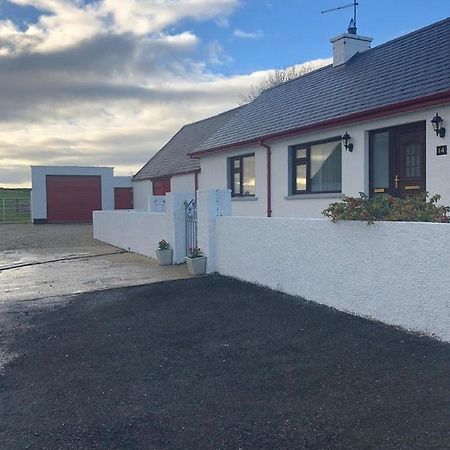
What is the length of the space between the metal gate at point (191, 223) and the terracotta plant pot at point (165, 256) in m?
0.52

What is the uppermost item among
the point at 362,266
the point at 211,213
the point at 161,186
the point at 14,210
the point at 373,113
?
the point at 373,113

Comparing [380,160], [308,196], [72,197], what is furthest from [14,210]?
[380,160]

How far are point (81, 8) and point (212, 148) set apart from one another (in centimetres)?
662

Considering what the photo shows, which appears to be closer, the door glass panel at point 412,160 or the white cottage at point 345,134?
the white cottage at point 345,134

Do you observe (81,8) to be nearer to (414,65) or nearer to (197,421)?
(414,65)

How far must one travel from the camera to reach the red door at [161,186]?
2642 centimetres

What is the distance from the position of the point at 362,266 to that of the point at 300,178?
24.2 ft

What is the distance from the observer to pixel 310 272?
762cm

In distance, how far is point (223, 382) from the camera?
4.75 m

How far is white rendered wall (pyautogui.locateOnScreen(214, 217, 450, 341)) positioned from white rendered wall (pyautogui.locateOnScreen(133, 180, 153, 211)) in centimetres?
2070

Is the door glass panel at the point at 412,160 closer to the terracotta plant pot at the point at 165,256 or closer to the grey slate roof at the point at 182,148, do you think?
the terracotta plant pot at the point at 165,256

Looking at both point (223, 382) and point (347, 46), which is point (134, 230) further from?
point (223, 382)

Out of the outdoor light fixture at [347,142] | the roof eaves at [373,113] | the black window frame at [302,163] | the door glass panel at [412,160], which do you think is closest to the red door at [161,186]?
the roof eaves at [373,113]

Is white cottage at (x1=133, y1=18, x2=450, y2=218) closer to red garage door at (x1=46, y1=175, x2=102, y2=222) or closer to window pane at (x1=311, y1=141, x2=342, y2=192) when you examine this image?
window pane at (x1=311, y1=141, x2=342, y2=192)
